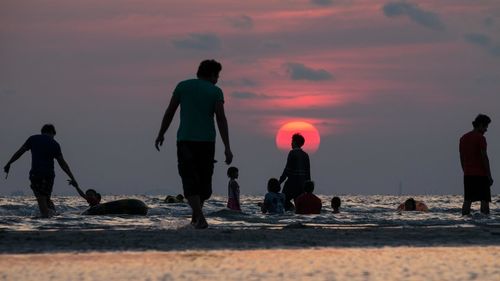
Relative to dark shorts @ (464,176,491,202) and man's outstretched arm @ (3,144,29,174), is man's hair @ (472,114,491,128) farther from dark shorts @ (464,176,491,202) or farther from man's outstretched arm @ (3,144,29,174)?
man's outstretched arm @ (3,144,29,174)

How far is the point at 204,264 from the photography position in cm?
673

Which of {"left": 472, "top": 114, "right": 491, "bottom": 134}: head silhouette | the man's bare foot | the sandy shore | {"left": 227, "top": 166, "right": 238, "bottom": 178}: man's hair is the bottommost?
the sandy shore

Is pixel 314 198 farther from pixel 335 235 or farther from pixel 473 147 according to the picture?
pixel 335 235

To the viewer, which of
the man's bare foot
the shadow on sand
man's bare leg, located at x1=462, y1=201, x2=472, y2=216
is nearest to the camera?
the shadow on sand

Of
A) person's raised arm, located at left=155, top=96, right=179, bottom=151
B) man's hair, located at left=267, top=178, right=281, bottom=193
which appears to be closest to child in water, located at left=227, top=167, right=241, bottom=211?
man's hair, located at left=267, top=178, right=281, bottom=193

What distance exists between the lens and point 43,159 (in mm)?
18422

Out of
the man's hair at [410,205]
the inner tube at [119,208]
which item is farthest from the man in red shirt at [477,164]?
the inner tube at [119,208]

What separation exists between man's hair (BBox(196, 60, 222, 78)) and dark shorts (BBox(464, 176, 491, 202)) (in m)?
7.80

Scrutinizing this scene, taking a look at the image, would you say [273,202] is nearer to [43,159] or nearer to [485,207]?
[485,207]

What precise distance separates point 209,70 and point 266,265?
573 cm

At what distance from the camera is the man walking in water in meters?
11.8

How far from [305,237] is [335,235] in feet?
1.69

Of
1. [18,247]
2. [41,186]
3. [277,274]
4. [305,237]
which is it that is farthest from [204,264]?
[41,186]

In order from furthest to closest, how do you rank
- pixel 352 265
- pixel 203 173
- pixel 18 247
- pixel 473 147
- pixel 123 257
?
pixel 473 147 → pixel 203 173 → pixel 18 247 → pixel 123 257 → pixel 352 265
